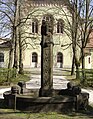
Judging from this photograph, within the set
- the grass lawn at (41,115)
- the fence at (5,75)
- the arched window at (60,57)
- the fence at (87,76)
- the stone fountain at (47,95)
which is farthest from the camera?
the arched window at (60,57)

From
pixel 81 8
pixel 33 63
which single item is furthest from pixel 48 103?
pixel 33 63

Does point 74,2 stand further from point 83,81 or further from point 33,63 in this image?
point 33,63

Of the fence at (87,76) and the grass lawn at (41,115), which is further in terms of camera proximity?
the fence at (87,76)

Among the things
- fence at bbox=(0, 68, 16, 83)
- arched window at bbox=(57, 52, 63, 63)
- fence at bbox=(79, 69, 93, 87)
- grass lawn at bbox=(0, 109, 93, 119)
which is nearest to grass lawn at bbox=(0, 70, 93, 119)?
grass lawn at bbox=(0, 109, 93, 119)

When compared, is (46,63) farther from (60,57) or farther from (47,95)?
(60,57)

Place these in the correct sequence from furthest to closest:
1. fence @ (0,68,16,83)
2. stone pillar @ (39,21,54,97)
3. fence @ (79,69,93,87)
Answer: fence @ (0,68,16,83) < fence @ (79,69,93,87) < stone pillar @ (39,21,54,97)

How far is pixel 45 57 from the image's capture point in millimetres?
11445

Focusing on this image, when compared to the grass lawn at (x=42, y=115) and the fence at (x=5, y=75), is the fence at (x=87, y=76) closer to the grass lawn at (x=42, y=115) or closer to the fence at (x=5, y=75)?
the fence at (x=5, y=75)

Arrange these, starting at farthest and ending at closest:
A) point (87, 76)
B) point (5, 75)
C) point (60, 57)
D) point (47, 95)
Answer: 1. point (60, 57)
2. point (5, 75)
3. point (87, 76)
4. point (47, 95)

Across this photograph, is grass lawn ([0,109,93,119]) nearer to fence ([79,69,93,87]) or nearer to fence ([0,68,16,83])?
fence ([79,69,93,87])

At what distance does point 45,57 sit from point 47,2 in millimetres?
38831

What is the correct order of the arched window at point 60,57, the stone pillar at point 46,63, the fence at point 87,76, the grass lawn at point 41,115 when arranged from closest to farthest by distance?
1. the grass lawn at point 41,115
2. the stone pillar at point 46,63
3. the fence at point 87,76
4. the arched window at point 60,57

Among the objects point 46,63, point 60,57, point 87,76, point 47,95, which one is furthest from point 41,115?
point 60,57

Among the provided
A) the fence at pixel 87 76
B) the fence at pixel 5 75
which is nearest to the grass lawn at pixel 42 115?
the fence at pixel 87 76
